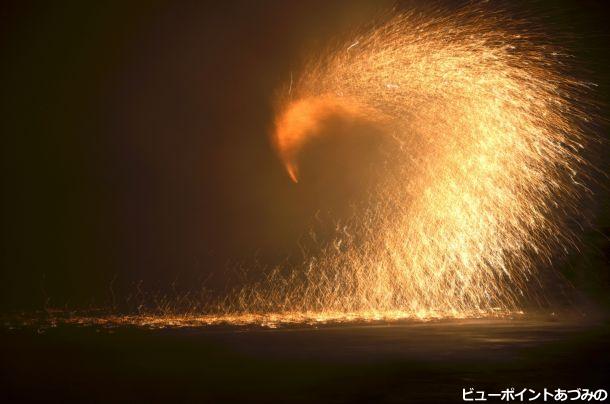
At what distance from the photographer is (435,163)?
55.7 ft

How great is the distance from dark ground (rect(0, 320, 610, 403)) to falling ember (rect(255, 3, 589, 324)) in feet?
6.36

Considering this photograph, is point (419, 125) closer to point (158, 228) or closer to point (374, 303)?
point (374, 303)

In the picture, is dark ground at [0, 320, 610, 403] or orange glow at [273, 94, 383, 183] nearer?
dark ground at [0, 320, 610, 403]

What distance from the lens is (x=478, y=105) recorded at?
53.2 feet

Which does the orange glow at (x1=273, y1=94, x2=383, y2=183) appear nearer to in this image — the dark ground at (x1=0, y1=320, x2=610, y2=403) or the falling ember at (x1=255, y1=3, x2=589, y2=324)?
the falling ember at (x1=255, y1=3, x2=589, y2=324)

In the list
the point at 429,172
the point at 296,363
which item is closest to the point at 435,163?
the point at 429,172

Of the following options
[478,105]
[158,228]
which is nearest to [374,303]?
[478,105]

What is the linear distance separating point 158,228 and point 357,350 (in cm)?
1052

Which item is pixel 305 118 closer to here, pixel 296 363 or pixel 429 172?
pixel 429 172

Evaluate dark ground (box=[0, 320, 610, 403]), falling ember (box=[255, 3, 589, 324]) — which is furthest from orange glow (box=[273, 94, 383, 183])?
dark ground (box=[0, 320, 610, 403])

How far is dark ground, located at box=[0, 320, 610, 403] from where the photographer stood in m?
8.65

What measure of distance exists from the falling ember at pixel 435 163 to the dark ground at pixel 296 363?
76.3 inches

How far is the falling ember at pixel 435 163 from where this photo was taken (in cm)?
1577

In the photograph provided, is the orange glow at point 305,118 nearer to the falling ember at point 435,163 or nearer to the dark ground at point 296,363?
the falling ember at point 435,163
